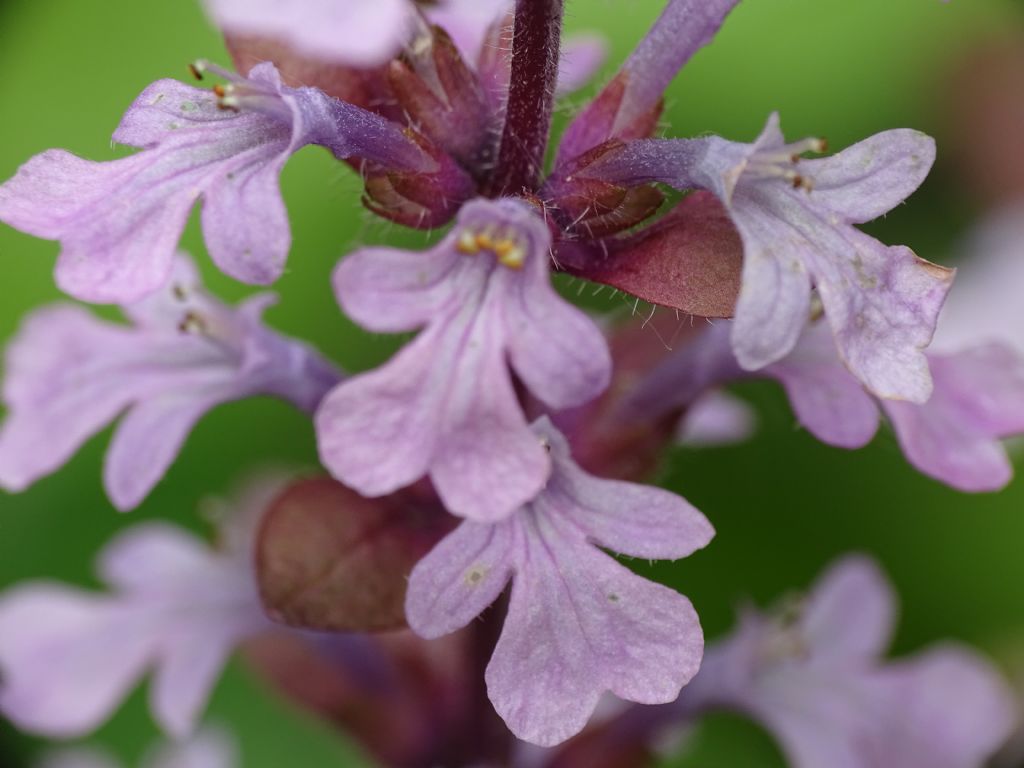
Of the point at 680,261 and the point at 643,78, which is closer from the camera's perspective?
the point at 680,261

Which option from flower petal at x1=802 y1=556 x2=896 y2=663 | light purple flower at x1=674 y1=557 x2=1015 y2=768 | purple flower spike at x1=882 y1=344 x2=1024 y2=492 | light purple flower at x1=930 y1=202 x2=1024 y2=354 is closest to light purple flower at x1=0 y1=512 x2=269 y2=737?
light purple flower at x1=674 y1=557 x2=1015 y2=768

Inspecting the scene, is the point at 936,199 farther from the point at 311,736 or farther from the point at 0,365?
the point at 0,365

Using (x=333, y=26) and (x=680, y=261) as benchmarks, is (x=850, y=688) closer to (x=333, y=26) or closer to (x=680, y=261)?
(x=680, y=261)

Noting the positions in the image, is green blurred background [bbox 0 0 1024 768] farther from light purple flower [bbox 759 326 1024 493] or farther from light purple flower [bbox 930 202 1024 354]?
light purple flower [bbox 759 326 1024 493]

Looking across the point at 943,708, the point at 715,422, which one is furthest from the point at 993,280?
the point at 943,708

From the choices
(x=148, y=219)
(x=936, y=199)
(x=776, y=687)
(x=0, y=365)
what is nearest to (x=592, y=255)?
(x=148, y=219)

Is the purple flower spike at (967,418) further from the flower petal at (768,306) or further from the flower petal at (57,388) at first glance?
the flower petal at (57,388)

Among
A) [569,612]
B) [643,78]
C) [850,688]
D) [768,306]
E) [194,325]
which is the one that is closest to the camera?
[768,306]
